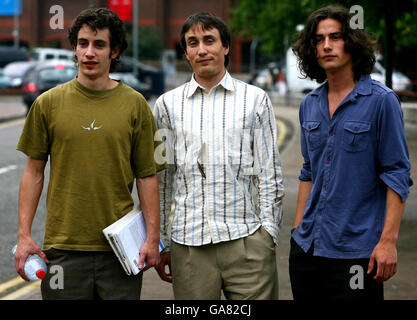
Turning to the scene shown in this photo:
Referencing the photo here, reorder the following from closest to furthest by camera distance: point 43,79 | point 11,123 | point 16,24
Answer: point 11,123
point 43,79
point 16,24

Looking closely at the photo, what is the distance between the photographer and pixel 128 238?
3.41m

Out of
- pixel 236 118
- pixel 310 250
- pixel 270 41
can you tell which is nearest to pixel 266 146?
pixel 236 118

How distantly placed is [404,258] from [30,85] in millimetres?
17945

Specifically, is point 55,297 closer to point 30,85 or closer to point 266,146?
point 266,146

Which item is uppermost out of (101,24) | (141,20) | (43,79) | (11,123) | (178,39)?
(141,20)

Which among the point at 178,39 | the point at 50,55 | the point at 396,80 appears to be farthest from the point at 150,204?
the point at 50,55

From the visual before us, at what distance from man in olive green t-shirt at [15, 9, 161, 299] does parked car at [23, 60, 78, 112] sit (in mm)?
19907

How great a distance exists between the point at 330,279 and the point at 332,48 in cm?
99

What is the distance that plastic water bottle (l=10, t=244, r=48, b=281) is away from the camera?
133 inches

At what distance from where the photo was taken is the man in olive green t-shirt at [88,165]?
341 centimetres

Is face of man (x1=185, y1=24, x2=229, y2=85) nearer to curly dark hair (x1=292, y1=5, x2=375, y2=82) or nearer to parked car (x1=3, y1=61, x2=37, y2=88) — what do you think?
curly dark hair (x1=292, y1=5, x2=375, y2=82)

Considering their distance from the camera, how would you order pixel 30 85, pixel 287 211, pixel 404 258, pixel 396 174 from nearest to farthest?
1. pixel 396 174
2. pixel 404 258
3. pixel 287 211
4. pixel 30 85

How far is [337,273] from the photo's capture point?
3.37 m

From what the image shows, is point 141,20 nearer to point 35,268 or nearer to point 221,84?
point 221,84
